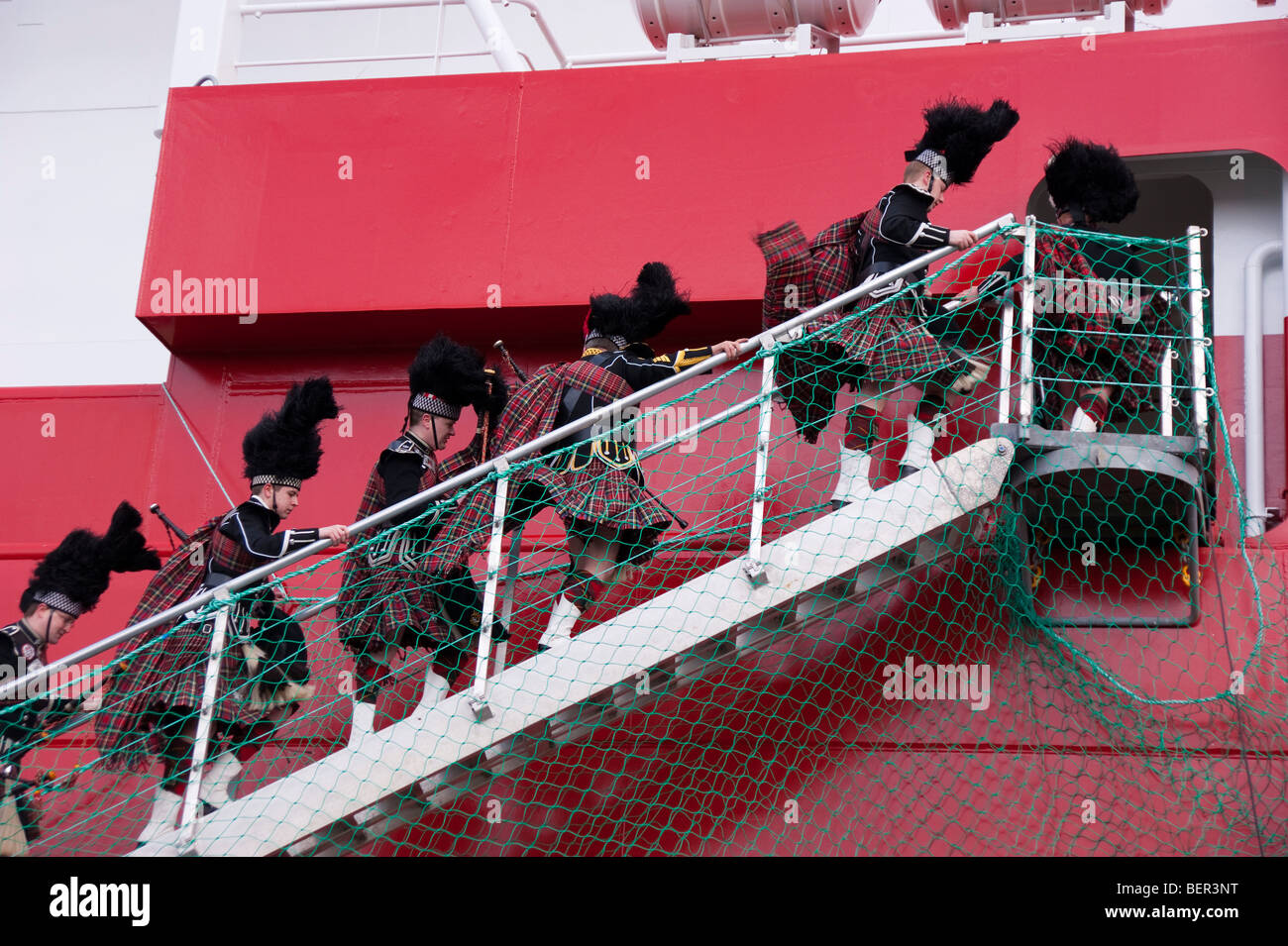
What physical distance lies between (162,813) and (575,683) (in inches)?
56.8

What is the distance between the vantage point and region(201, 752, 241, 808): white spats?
4.66 metres

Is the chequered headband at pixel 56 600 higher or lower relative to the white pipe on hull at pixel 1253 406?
Result: lower

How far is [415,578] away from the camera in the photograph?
4.82 meters

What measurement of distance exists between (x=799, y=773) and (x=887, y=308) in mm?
1638

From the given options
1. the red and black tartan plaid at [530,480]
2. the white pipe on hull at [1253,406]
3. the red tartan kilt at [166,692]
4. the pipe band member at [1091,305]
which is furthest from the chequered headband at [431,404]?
the white pipe on hull at [1253,406]

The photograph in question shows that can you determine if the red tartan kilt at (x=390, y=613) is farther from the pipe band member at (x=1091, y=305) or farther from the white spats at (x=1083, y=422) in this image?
the white spats at (x=1083, y=422)

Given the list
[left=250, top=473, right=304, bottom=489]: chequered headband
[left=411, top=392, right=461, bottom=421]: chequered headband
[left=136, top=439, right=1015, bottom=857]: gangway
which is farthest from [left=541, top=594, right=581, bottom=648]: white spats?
[left=250, top=473, right=304, bottom=489]: chequered headband

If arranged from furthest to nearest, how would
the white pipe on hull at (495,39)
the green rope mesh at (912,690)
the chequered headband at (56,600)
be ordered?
the white pipe on hull at (495,39)
the chequered headband at (56,600)
the green rope mesh at (912,690)

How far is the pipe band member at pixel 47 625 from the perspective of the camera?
16.1 feet

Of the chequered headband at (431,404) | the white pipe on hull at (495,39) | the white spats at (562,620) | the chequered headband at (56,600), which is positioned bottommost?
the white spats at (562,620)

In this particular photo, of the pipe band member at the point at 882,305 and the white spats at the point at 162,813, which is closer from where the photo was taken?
the white spats at the point at 162,813

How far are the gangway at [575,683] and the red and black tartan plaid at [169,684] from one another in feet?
1.24

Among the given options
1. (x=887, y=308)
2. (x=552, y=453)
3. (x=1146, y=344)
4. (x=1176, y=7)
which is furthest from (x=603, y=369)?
(x=1176, y=7)
